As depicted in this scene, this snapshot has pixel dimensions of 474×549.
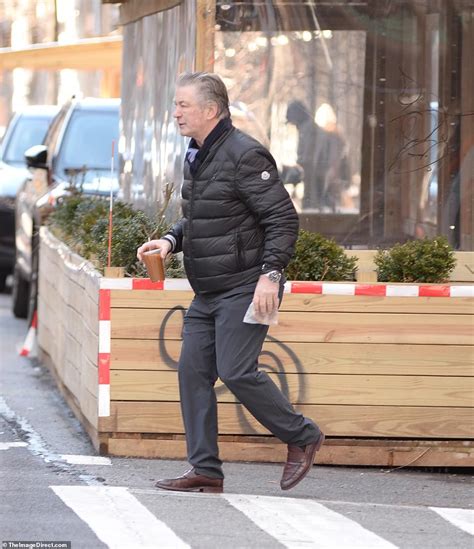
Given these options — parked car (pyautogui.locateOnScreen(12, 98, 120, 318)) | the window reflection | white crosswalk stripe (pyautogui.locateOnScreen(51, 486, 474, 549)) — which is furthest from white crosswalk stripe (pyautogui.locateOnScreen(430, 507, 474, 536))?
parked car (pyautogui.locateOnScreen(12, 98, 120, 318))

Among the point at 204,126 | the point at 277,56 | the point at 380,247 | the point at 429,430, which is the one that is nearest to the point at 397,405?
the point at 429,430

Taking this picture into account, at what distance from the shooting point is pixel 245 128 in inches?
350

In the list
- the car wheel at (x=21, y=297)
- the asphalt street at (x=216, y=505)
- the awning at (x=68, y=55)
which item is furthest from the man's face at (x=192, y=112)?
the awning at (x=68, y=55)

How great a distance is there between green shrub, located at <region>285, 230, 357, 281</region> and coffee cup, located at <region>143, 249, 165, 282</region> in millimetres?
1231

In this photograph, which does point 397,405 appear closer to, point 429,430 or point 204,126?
point 429,430

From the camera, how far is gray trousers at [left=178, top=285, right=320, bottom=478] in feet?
21.2

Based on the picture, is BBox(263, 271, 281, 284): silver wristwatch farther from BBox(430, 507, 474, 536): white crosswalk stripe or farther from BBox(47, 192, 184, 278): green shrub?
BBox(47, 192, 184, 278): green shrub

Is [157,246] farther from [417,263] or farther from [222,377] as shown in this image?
[417,263]

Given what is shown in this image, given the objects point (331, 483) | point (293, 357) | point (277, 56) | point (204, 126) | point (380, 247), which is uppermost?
point (277, 56)

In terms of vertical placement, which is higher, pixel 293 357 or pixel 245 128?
pixel 245 128

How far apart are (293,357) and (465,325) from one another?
0.91m

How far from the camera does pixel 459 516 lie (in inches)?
256

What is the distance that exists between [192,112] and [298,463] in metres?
1.68

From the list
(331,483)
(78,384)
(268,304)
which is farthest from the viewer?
(78,384)
